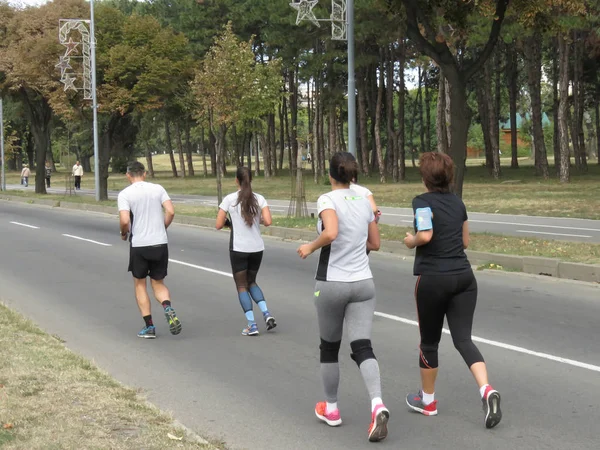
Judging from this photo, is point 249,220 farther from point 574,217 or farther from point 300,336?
point 574,217

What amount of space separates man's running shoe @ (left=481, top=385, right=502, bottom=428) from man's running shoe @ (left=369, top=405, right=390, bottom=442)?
0.67 m

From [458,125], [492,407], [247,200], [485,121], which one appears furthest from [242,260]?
[485,121]

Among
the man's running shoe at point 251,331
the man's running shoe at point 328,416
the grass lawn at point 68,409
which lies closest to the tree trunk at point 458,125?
the man's running shoe at point 251,331

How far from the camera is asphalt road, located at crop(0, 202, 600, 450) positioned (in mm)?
5711

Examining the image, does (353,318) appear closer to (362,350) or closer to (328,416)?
(362,350)

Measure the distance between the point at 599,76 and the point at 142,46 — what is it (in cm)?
3209

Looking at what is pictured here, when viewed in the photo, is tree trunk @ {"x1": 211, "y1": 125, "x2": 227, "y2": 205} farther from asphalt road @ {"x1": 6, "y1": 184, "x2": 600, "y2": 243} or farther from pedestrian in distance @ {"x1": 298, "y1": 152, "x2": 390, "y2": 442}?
pedestrian in distance @ {"x1": 298, "y1": 152, "x2": 390, "y2": 442}

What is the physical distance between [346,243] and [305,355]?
2642 mm

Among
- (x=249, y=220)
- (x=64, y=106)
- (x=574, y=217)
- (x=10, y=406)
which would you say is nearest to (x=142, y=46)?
(x=64, y=106)

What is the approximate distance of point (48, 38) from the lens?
3666cm

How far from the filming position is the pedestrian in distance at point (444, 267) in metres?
5.57

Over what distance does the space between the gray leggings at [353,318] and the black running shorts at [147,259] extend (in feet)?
11.2

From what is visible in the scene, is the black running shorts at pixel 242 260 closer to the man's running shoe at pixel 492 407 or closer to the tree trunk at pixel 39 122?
the man's running shoe at pixel 492 407

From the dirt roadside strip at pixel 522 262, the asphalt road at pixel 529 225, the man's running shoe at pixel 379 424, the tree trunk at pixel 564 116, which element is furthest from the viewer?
the tree trunk at pixel 564 116
